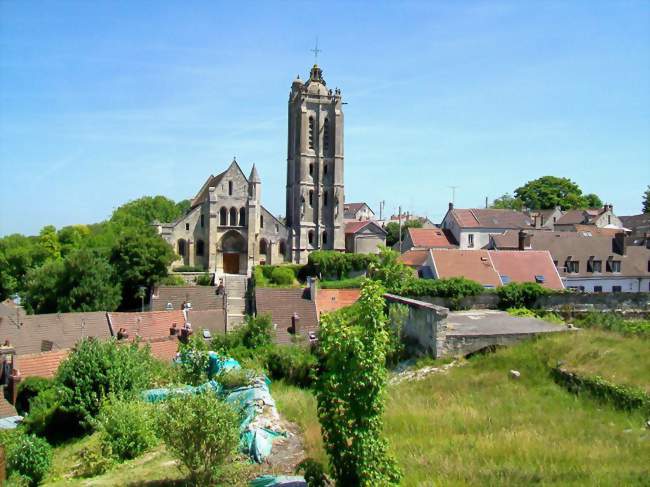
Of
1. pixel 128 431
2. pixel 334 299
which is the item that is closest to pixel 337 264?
pixel 334 299

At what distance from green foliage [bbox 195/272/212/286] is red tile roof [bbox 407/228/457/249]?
20766 mm

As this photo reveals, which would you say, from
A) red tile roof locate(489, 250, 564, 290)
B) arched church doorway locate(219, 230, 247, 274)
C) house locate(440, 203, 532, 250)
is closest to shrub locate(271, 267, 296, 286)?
arched church doorway locate(219, 230, 247, 274)

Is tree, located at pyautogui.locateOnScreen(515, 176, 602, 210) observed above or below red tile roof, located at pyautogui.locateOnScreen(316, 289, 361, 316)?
above

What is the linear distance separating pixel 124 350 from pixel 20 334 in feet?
49.5

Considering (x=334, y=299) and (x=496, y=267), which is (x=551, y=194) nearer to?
(x=496, y=267)

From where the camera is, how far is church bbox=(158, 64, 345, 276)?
174 ft

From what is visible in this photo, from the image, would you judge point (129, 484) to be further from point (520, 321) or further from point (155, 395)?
point (520, 321)

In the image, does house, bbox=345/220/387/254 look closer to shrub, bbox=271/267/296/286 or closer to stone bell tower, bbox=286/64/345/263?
stone bell tower, bbox=286/64/345/263

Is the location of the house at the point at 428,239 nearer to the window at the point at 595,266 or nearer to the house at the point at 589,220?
the window at the point at 595,266

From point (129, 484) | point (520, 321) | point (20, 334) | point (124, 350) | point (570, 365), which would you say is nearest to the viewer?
point (129, 484)

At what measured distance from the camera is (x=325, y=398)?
7.62 m

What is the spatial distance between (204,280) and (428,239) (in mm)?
23416

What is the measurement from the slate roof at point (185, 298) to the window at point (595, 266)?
25.8 metres

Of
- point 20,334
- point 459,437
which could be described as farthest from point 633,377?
point 20,334
